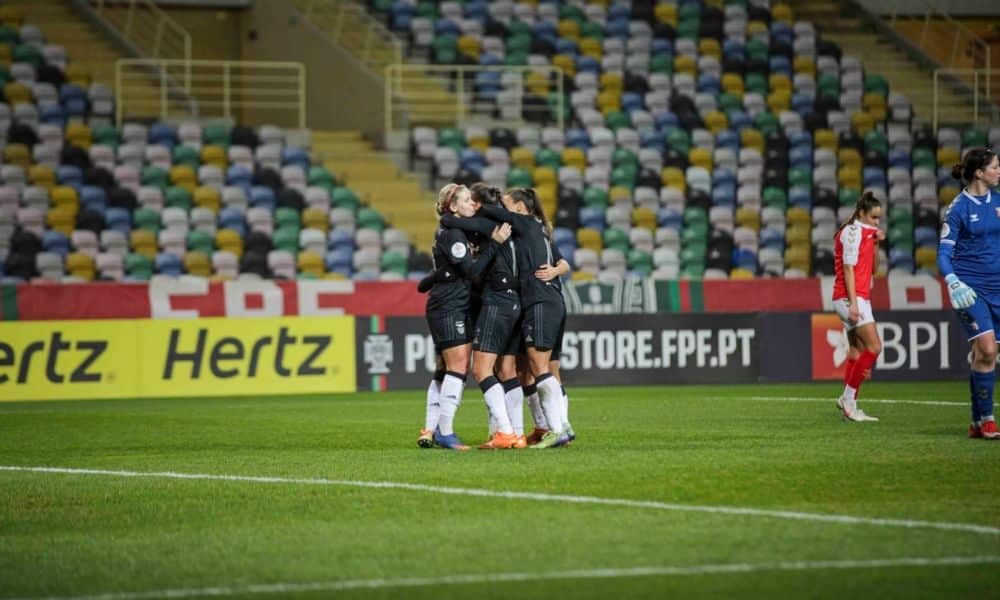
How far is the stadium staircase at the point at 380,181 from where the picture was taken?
28.7 metres

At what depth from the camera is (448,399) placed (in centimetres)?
1288

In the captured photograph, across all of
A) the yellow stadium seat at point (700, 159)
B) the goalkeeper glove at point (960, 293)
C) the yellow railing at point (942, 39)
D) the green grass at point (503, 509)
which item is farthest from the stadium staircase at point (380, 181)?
the goalkeeper glove at point (960, 293)

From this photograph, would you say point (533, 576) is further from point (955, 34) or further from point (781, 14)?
point (955, 34)

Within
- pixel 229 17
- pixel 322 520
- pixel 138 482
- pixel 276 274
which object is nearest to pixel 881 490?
pixel 322 520

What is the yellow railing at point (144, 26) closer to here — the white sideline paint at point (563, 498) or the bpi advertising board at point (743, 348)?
the bpi advertising board at point (743, 348)

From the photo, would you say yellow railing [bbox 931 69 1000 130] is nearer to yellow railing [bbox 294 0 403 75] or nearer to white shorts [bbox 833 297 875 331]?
yellow railing [bbox 294 0 403 75]

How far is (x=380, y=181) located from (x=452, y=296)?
55.7ft

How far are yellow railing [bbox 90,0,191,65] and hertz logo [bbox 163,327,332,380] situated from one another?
35.9 ft

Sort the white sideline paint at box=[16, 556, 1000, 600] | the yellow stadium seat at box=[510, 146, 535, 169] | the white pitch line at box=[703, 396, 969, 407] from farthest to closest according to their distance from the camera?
the yellow stadium seat at box=[510, 146, 535, 169]
the white pitch line at box=[703, 396, 969, 407]
the white sideline paint at box=[16, 556, 1000, 600]

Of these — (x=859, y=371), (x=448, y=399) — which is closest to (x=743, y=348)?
(x=859, y=371)

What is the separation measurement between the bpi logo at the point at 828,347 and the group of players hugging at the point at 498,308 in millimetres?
11495

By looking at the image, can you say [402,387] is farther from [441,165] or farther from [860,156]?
[860,156]

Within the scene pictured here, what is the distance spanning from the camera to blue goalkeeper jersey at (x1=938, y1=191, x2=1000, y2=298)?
12.9m

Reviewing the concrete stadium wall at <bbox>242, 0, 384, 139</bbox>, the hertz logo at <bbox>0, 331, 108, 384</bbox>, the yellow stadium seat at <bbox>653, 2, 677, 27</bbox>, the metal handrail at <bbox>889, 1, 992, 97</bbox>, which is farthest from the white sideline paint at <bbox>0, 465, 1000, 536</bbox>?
the metal handrail at <bbox>889, 1, 992, 97</bbox>
